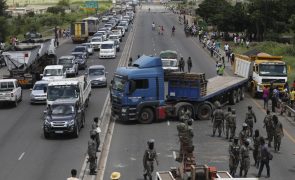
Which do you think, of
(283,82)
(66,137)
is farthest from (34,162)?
(283,82)

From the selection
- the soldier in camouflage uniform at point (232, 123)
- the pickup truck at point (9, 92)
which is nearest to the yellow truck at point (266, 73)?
the soldier in camouflage uniform at point (232, 123)

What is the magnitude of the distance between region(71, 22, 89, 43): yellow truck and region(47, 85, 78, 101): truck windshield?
5211 cm

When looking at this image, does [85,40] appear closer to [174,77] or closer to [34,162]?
[174,77]

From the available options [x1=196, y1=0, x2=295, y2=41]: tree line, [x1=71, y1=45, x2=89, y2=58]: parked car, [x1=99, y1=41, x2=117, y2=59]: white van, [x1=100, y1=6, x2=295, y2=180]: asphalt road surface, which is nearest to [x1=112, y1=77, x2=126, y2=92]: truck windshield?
[x1=100, y1=6, x2=295, y2=180]: asphalt road surface

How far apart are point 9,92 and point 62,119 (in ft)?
33.9

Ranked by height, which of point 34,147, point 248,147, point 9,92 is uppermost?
point 248,147

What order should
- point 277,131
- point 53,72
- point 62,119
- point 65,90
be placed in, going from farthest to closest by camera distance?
point 53,72, point 65,90, point 62,119, point 277,131

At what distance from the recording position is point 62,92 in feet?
106

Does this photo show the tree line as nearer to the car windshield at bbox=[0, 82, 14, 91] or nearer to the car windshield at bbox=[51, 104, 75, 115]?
the car windshield at bbox=[0, 82, 14, 91]

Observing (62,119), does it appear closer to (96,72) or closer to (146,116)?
(146,116)

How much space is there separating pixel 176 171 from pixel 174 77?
14.7m

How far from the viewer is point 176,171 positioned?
18828 mm

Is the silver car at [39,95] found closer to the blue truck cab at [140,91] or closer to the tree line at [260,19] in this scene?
the blue truck cab at [140,91]

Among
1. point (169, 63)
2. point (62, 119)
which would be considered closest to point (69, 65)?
point (169, 63)
